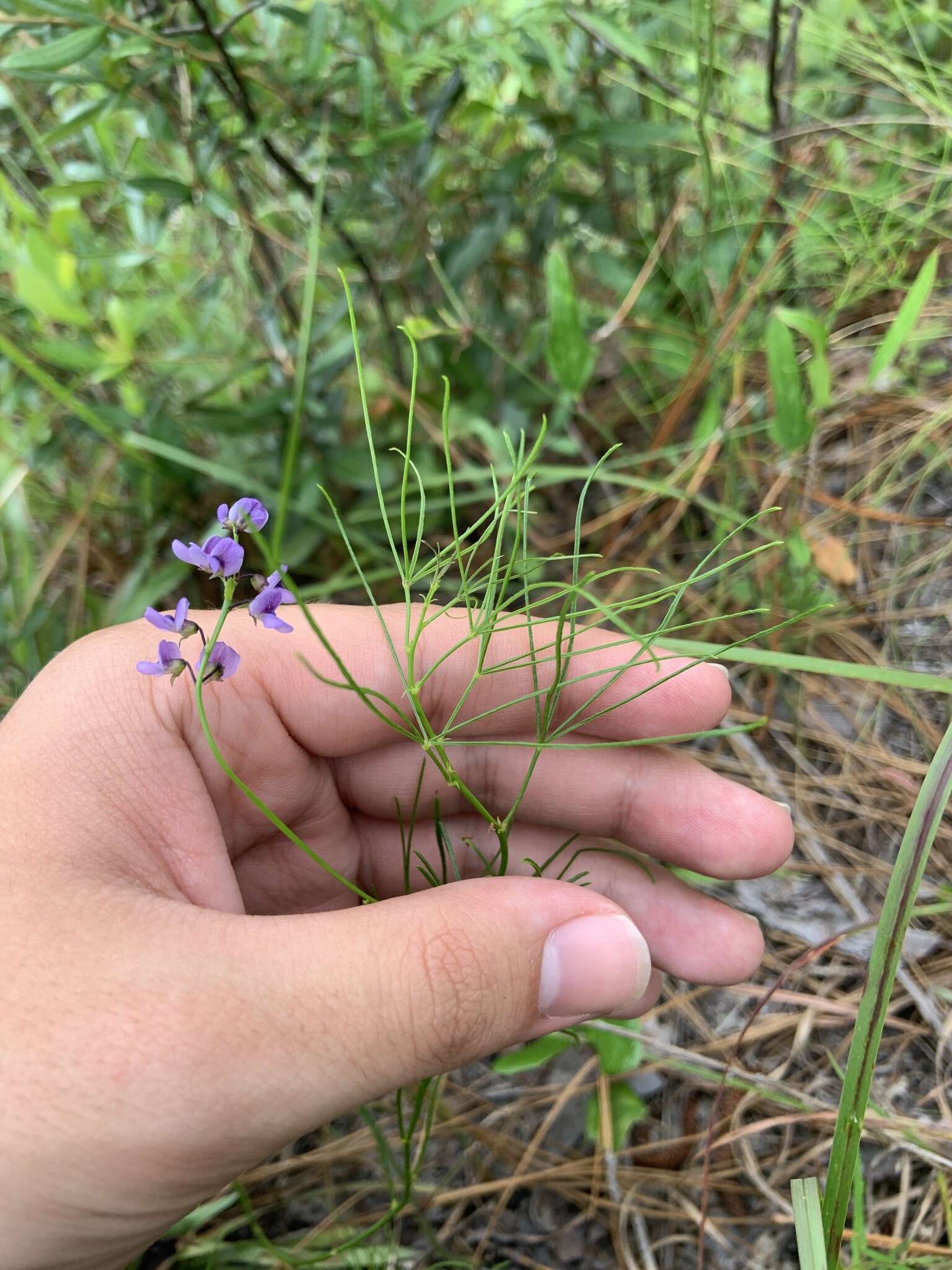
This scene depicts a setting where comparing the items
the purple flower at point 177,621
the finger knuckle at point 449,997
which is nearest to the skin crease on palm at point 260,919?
the finger knuckle at point 449,997

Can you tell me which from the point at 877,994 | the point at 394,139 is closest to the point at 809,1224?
the point at 877,994

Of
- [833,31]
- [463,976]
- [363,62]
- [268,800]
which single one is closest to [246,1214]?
[268,800]

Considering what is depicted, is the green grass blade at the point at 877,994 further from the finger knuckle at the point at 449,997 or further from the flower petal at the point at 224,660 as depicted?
the flower petal at the point at 224,660

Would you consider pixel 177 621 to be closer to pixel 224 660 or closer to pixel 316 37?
pixel 224 660

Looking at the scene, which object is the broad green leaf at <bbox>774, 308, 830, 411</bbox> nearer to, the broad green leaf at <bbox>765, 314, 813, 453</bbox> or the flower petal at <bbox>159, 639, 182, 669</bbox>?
the broad green leaf at <bbox>765, 314, 813, 453</bbox>

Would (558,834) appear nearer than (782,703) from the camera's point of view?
Yes

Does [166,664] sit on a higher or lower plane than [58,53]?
lower

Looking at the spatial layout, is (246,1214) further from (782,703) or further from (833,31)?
(833,31)
